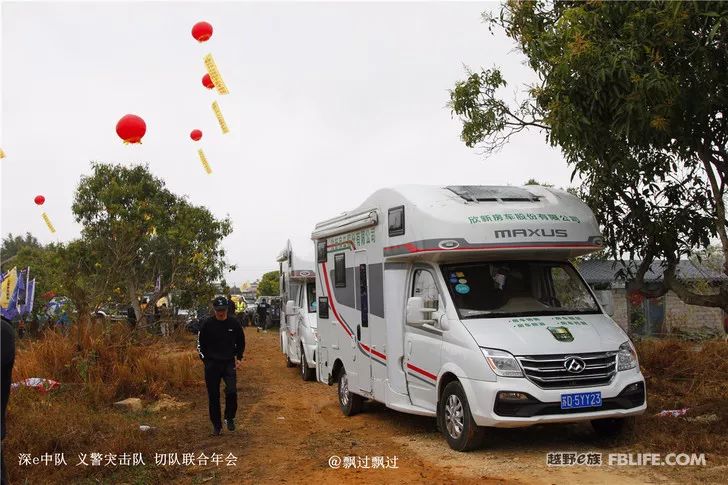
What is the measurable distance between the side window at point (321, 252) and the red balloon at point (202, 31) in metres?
3.50

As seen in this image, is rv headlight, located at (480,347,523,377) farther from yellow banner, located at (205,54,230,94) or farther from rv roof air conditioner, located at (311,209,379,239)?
yellow banner, located at (205,54,230,94)

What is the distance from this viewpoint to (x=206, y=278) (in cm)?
2784

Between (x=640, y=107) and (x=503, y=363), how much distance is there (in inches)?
110

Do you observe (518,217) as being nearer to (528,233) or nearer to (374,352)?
(528,233)

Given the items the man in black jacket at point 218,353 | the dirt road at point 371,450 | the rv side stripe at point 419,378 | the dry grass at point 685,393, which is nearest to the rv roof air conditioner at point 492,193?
the rv side stripe at point 419,378

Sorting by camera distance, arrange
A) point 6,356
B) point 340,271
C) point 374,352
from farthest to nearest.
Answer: point 340,271 < point 374,352 < point 6,356

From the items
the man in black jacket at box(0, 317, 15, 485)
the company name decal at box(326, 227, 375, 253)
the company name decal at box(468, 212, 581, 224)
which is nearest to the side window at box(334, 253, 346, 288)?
the company name decal at box(326, 227, 375, 253)

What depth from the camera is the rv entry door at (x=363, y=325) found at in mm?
10078

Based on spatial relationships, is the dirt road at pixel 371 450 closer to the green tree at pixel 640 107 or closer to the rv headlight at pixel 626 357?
the rv headlight at pixel 626 357

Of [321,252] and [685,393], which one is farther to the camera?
[321,252]

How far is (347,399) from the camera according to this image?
10953mm

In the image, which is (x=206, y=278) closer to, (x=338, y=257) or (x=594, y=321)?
(x=338, y=257)

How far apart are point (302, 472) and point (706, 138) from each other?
229 inches

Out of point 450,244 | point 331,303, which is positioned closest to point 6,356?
point 450,244
